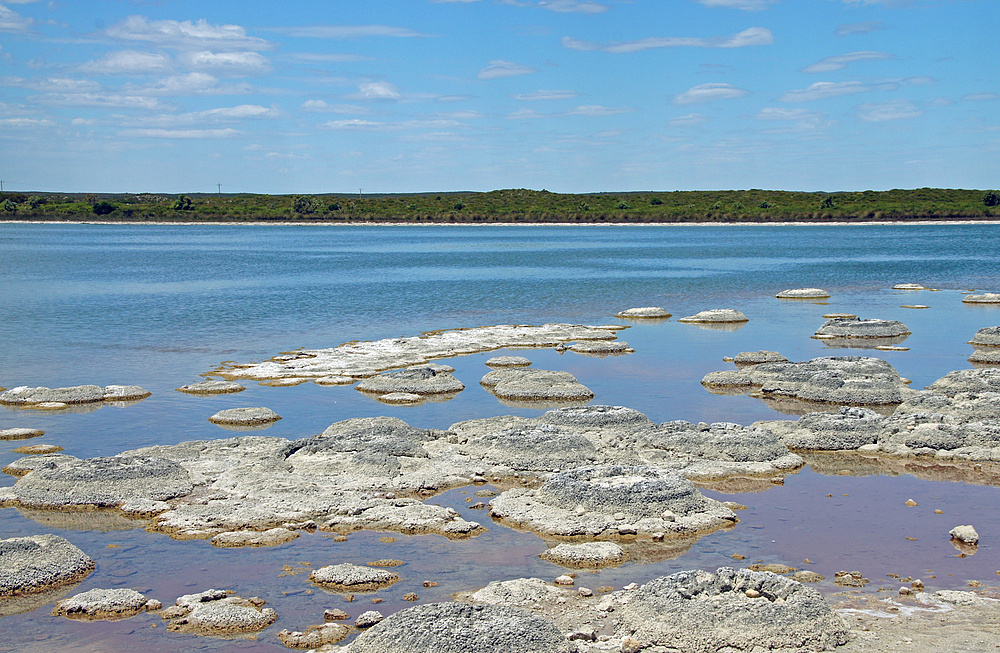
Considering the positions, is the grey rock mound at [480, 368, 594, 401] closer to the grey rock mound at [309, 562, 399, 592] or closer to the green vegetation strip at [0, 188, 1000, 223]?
the grey rock mound at [309, 562, 399, 592]

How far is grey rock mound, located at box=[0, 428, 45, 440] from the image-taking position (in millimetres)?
16688

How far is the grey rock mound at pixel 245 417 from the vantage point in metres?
18.0

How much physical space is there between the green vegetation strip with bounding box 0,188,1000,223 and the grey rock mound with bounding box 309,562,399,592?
495 feet

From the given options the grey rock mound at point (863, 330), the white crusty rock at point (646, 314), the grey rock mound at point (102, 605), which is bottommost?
the grey rock mound at point (102, 605)

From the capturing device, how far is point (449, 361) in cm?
2561

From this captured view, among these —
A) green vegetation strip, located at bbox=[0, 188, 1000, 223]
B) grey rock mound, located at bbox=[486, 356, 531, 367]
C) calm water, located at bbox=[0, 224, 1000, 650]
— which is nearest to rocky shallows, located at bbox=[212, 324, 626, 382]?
calm water, located at bbox=[0, 224, 1000, 650]

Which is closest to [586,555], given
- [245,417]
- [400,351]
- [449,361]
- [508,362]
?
[245,417]

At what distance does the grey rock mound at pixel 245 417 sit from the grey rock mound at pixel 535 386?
5.19 metres

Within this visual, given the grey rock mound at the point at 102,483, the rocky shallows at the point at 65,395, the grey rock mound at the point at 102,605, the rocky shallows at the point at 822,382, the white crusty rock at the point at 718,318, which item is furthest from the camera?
the white crusty rock at the point at 718,318

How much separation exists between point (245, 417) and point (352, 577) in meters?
8.75

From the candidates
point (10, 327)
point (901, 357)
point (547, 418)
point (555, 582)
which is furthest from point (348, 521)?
point (10, 327)

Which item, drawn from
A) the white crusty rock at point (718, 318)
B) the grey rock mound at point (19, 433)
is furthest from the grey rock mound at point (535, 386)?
the white crusty rock at point (718, 318)

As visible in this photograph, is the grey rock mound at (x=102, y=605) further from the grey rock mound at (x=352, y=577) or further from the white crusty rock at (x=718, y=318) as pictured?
the white crusty rock at (x=718, y=318)

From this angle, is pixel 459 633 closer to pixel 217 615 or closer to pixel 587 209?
pixel 217 615
